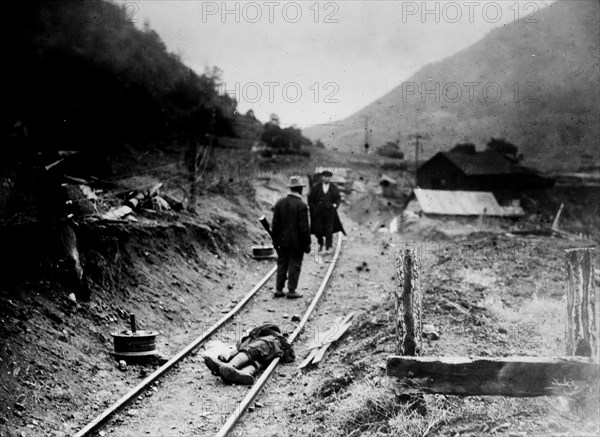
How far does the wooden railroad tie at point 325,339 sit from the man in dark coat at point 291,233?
1.89m

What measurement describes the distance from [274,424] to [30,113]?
1525cm

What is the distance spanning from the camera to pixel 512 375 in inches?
173

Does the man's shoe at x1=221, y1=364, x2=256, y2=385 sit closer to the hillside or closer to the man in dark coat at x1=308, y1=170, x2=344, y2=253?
the man in dark coat at x1=308, y1=170, x2=344, y2=253

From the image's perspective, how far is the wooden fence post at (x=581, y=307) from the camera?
484cm

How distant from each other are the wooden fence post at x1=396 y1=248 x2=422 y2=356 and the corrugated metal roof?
2679cm

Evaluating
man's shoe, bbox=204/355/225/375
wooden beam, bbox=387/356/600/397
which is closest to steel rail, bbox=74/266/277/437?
man's shoe, bbox=204/355/225/375

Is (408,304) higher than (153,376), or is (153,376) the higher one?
(408,304)

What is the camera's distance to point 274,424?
18.9 feet

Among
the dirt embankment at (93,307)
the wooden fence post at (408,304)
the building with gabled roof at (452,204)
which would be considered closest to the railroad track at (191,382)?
the dirt embankment at (93,307)

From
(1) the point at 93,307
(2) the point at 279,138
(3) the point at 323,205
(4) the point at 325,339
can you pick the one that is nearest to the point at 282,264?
(4) the point at 325,339

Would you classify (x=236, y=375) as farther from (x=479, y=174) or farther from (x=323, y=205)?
(x=479, y=174)

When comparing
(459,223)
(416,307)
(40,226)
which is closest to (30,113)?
(40,226)

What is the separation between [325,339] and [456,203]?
2699 cm

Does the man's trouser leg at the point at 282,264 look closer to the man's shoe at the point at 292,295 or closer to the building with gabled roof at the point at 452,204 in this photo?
the man's shoe at the point at 292,295
